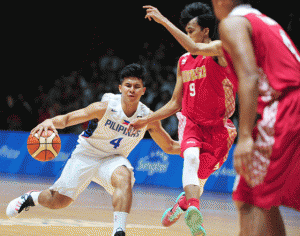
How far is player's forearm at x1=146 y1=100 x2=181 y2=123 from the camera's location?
4516 mm

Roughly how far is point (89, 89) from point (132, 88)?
30.9ft

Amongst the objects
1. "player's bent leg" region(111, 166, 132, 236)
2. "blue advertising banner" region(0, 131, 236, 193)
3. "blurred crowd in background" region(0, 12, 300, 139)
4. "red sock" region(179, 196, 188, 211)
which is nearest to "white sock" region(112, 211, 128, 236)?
"player's bent leg" region(111, 166, 132, 236)

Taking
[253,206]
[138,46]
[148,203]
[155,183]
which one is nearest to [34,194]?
[148,203]

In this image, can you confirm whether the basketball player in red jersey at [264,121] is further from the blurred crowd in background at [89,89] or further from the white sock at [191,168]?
the blurred crowd in background at [89,89]

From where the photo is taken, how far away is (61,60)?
16250mm

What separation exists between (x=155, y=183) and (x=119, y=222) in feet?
22.3

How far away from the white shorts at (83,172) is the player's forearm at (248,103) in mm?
2741

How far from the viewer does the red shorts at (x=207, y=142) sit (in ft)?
15.2

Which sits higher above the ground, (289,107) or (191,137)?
(191,137)

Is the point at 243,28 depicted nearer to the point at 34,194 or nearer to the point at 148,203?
the point at 34,194

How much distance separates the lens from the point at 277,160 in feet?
6.68

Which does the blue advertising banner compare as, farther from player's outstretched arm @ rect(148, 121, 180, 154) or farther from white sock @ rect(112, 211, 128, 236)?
white sock @ rect(112, 211, 128, 236)

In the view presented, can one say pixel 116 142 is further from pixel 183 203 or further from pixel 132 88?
pixel 183 203

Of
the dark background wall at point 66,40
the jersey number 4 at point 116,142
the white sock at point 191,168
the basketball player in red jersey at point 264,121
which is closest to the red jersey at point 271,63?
the basketball player in red jersey at point 264,121
